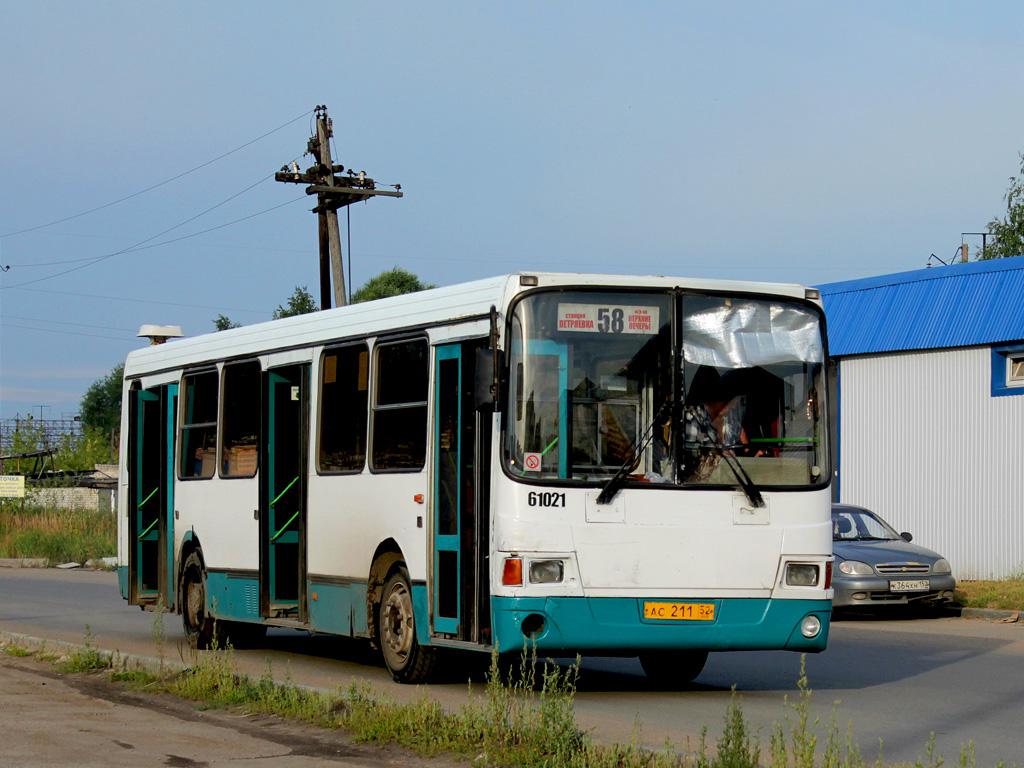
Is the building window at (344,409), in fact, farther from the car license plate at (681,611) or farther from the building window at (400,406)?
the car license plate at (681,611)

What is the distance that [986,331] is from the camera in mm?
25312

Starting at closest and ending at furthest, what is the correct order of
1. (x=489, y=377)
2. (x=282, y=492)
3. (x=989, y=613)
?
(x=489, y=377)
(x=282, y=492)
(x=989, y=613)

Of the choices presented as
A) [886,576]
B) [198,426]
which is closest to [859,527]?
[886,576]

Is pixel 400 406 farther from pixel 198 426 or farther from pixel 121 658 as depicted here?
pixel 198 426

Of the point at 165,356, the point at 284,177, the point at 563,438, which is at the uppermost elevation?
the point at 284,177

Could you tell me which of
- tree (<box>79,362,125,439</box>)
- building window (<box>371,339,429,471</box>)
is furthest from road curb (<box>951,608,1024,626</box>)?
tree (<box>79,362,125,439</box>)

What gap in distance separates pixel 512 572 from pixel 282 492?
4415mm

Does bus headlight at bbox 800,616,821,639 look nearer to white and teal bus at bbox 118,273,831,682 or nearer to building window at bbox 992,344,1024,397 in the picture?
white and teal bus at bbox 118,273,831,682

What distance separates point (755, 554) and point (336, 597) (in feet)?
12.9

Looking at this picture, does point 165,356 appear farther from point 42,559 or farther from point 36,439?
point 36,439

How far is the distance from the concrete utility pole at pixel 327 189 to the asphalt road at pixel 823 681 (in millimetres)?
12202

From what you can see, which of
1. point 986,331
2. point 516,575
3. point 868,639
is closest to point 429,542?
point 516,575

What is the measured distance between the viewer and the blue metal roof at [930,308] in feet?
82.1

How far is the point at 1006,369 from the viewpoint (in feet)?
82.6
